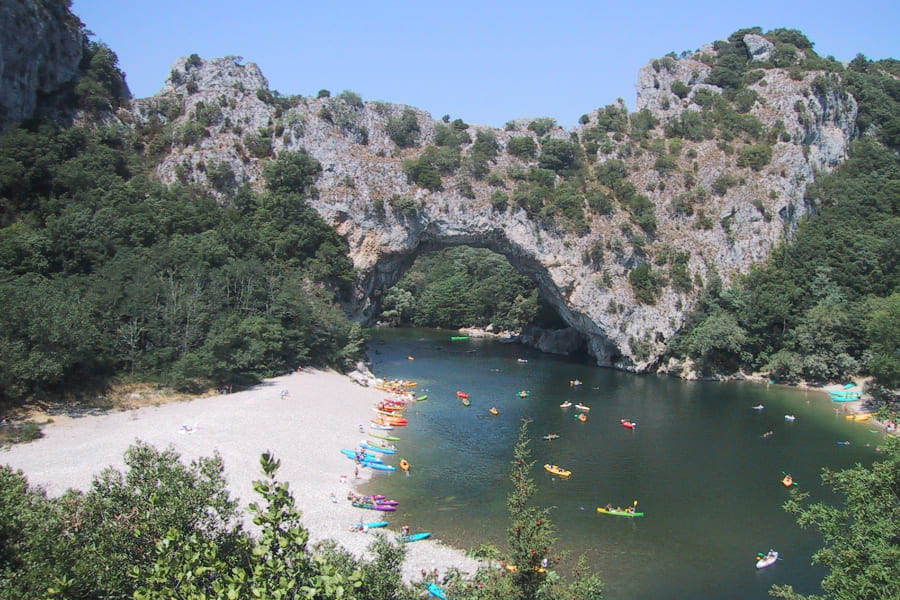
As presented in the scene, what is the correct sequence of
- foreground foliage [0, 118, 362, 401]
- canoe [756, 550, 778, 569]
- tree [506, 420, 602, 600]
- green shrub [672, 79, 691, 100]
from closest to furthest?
tree [506, 420, 602, 600] < canoe [756, 550, 778, 569] < foreground foliage [0, 118, 362, 401] < green shrub [672, 79, 691, 100]

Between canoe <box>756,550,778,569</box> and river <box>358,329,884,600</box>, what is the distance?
0.28 meters

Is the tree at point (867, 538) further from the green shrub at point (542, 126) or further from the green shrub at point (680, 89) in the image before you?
the green shrub at point (680, 89)

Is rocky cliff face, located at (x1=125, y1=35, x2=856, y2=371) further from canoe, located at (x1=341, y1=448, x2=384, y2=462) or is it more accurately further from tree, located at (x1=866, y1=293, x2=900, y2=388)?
canoe, located at (x1=341, y1=448, x2=384, y2=462)

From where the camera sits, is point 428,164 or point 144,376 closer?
point 144,376

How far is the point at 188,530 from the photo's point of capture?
41.6 ft

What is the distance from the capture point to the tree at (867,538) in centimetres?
1503

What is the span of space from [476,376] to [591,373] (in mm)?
13125

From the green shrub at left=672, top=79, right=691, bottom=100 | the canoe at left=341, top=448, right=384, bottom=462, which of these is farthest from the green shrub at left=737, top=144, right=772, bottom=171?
the canoe at left=341, top=448, right=384, bottom=462

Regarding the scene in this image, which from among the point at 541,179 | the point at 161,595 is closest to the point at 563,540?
the point at 161,595

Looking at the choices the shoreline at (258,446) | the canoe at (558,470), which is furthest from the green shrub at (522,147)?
the canoe at (558,470)

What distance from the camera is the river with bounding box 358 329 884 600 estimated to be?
26.8 metres

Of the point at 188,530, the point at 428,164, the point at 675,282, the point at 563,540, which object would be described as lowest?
the point at 563,540

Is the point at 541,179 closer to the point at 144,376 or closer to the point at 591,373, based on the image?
the point at 591,373

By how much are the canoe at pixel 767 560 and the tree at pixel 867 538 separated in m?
9.16
